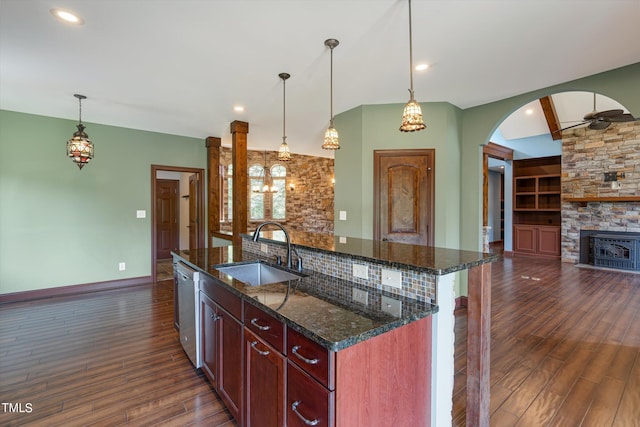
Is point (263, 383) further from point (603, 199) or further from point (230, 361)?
point (603, 199)

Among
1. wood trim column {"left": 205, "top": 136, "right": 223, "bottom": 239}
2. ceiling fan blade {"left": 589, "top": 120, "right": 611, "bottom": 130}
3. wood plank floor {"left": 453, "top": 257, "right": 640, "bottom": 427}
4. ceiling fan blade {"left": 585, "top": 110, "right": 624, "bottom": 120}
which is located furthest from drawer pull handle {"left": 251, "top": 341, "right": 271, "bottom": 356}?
ceiling fan blade {"left": 589, "top": 120, "right": 611, "bottom": 130}

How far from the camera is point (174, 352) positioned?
2752mm

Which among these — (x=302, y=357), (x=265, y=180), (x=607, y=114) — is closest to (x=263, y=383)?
(x=302, y=357)

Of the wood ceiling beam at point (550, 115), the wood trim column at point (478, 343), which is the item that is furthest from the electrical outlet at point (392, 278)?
the wood ceiling beam at point (550, 115)

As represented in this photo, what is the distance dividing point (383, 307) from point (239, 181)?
3.73 metres

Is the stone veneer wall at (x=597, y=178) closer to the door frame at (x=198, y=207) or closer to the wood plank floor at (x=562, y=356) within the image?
the wood plank floor at (x=562, y=356)

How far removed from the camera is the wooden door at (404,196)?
3.86 metres

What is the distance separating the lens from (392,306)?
1377mm

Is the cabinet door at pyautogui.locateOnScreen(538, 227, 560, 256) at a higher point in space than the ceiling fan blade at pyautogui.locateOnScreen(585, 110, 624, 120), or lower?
lower

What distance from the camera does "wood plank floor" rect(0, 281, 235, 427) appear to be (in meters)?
1.93

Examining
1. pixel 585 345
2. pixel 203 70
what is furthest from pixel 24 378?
pixel 585 345

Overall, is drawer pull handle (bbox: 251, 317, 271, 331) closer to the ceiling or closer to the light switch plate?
the light switch plate

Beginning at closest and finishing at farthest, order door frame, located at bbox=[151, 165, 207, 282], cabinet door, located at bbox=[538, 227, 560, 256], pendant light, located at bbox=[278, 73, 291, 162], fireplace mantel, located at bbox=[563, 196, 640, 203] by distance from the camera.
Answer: pendant light, located at bbox=[278, 73, 291, 162] < door frame, located at bbox=[151, 165, 207, 282] < fireplace mantel, located at bbox=[563, 196, 640, 203] < cabinet door, located at bbox=[538, 227, 560, 256]

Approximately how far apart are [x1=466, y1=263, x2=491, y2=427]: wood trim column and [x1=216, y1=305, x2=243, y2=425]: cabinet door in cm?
127
